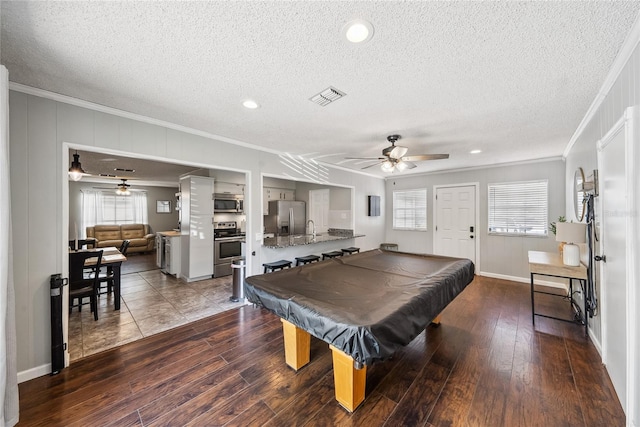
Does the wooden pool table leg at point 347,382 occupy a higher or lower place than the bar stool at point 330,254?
lower

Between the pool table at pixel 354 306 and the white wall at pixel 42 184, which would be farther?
the white wall at pixel 42 184

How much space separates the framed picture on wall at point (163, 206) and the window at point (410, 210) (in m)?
8.48

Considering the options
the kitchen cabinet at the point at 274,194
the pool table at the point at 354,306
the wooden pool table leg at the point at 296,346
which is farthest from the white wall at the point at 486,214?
the wooden pool table leg at the point at 296,346

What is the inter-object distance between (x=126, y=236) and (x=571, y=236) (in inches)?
431

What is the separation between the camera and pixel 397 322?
5.03ft

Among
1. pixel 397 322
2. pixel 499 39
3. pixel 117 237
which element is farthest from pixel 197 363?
pixel 117 237

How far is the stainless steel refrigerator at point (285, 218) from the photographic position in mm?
6398

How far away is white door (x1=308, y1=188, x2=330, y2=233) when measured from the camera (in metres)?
6.53

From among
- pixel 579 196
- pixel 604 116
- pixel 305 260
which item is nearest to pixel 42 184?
pixel 305 260

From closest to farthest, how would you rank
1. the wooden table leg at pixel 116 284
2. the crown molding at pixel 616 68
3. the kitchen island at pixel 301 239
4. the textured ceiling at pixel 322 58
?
the textured ceiling at pixel 322 58
the crown molding at pixel 616 68
the wooden table leg at pixel 116 284
the kitchen island at pixel 301 239

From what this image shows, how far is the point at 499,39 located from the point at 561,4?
276mm

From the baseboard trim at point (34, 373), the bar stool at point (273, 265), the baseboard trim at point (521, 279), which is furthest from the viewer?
the baseboard trim at point (521, 279)

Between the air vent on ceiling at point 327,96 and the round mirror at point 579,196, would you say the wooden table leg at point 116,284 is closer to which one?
the air vent on ceiling at point 327,96

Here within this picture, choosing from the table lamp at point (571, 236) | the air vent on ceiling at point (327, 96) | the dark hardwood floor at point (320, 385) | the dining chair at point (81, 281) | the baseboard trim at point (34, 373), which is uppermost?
the air vent on ceiling at point (327, 96)
